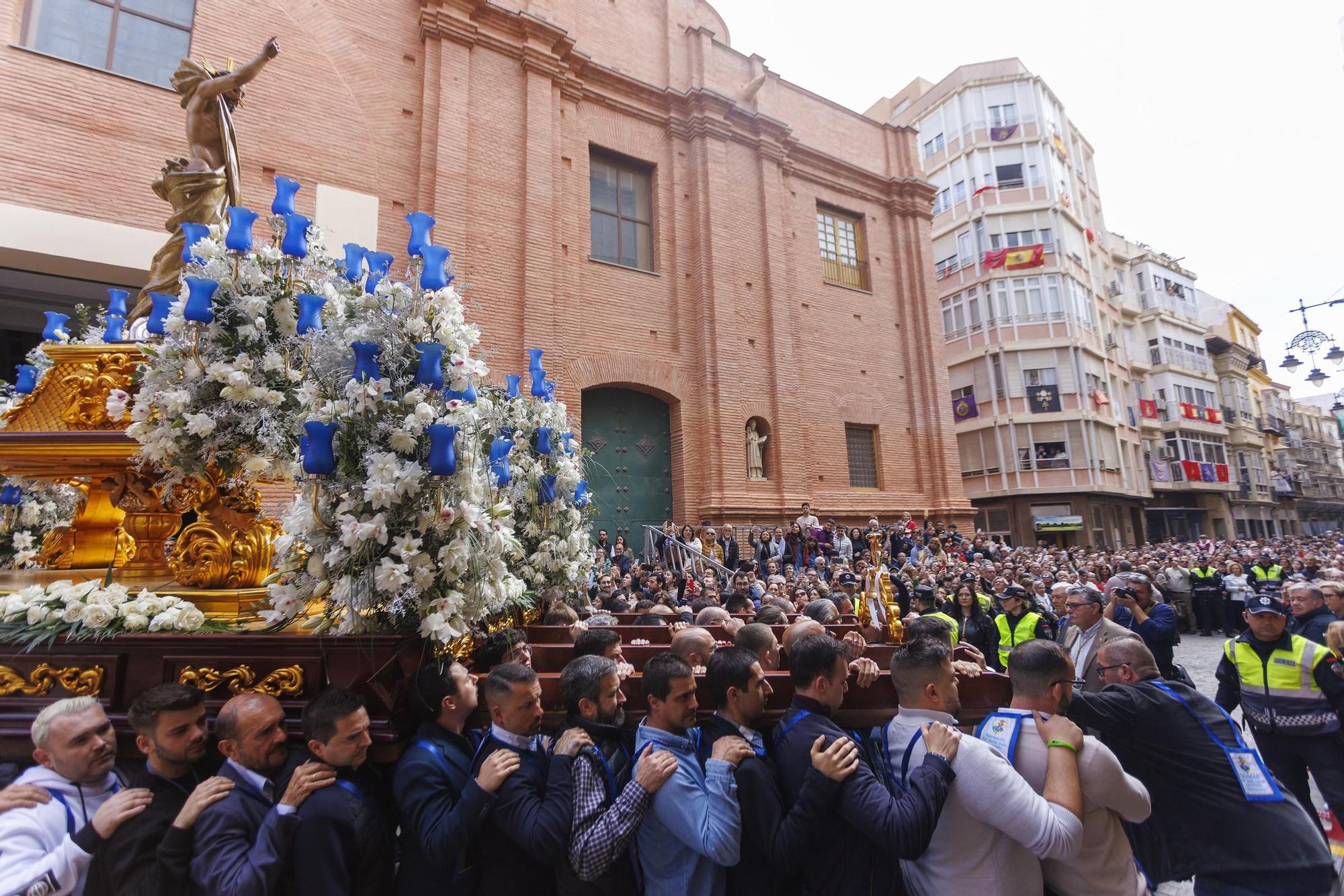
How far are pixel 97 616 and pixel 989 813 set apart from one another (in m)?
4.01

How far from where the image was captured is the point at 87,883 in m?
2.40

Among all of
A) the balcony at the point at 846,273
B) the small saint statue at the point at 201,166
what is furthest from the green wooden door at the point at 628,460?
the small saint statue at the point at 201,166

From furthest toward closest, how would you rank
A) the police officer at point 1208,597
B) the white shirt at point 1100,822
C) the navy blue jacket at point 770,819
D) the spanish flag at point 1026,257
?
the spanish flag at point 1026,257 → the police officer at point 1208,597 → the white shirt at point 1100,822 → the navy blue jacket at point 770,819

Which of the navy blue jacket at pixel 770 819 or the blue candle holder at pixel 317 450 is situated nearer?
the navy blue jacket at pixel 770 819

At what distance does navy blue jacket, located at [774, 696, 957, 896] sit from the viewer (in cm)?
236

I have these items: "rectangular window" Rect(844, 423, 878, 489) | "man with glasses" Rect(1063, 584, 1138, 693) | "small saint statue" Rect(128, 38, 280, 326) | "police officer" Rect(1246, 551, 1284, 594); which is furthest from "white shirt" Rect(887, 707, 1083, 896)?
"rectangular window" Rect(844, 423, 878, 489)

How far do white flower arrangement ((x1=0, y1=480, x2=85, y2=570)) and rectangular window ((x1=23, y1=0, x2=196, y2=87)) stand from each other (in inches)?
336

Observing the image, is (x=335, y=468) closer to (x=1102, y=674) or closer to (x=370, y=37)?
(x=1102, y=674)

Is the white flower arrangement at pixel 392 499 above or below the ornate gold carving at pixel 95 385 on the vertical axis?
below

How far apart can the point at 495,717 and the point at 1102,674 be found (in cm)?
295

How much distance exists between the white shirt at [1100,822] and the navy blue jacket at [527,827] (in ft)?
5.02

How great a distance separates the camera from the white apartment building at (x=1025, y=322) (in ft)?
91.1

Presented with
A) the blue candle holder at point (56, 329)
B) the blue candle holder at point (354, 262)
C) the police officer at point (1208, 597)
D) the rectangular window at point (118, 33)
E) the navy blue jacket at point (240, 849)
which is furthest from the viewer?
the police officer at point (1208, 597)

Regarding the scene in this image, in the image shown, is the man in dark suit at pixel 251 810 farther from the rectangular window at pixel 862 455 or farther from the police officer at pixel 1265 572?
the police officer at pixel 1265 572
